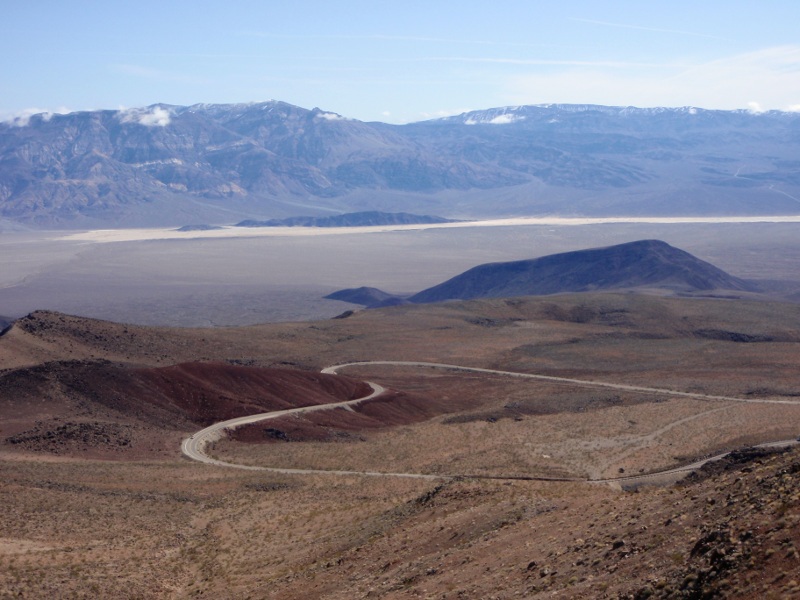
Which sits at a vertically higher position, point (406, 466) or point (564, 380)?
point (406, 466)

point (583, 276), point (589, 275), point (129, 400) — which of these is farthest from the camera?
point (589, 275)

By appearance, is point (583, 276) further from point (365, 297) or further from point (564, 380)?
point (564, 380)

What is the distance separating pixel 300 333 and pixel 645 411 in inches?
1420

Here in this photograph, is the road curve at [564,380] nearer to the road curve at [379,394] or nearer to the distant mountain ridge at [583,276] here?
the road curve at [379,394]

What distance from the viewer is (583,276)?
143 m

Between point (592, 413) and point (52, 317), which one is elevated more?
point (52, 317)

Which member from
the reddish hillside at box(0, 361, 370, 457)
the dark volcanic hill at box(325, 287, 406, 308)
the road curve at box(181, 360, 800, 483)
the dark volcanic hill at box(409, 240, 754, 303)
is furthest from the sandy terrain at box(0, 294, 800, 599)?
the dark volcanic hill at box(409, 240, 754, 303)

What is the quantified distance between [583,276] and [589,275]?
93cm

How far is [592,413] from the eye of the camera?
Result: 167ft

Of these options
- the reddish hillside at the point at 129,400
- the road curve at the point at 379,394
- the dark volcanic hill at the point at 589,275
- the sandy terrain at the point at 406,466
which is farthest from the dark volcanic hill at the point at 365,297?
the reddish hillside at the point at 129,400

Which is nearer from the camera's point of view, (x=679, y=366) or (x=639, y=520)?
(x=639, y=520)

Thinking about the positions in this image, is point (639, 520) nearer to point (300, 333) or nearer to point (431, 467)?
point (431, 467)

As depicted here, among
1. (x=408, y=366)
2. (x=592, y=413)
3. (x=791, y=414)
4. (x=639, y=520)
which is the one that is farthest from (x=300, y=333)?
(x=639, y=520)

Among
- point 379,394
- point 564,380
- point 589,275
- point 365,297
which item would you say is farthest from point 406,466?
point 589,275
